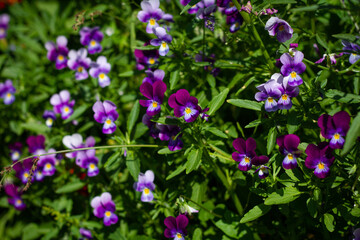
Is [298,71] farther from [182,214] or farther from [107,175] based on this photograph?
[107,175]

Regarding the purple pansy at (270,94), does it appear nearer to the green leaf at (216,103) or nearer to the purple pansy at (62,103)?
the green leaf at (216,103)

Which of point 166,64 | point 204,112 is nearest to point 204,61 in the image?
point 166,64

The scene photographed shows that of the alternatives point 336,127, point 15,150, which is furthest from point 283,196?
point 15,150

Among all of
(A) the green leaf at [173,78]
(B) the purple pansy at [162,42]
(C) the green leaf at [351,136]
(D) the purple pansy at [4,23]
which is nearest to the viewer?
(C) the green leaf at [351,136]

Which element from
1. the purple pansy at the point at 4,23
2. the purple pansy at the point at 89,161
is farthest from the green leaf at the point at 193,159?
the purple pansy at the point at 4,23

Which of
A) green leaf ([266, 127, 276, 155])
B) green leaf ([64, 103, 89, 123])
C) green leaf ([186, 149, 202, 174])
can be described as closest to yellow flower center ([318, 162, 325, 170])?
green leaf ([266, 127, 276, 155])

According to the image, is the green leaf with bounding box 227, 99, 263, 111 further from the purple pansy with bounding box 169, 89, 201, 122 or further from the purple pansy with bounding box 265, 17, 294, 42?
the purple pansy with bounding box 265, 17, 294, 42
